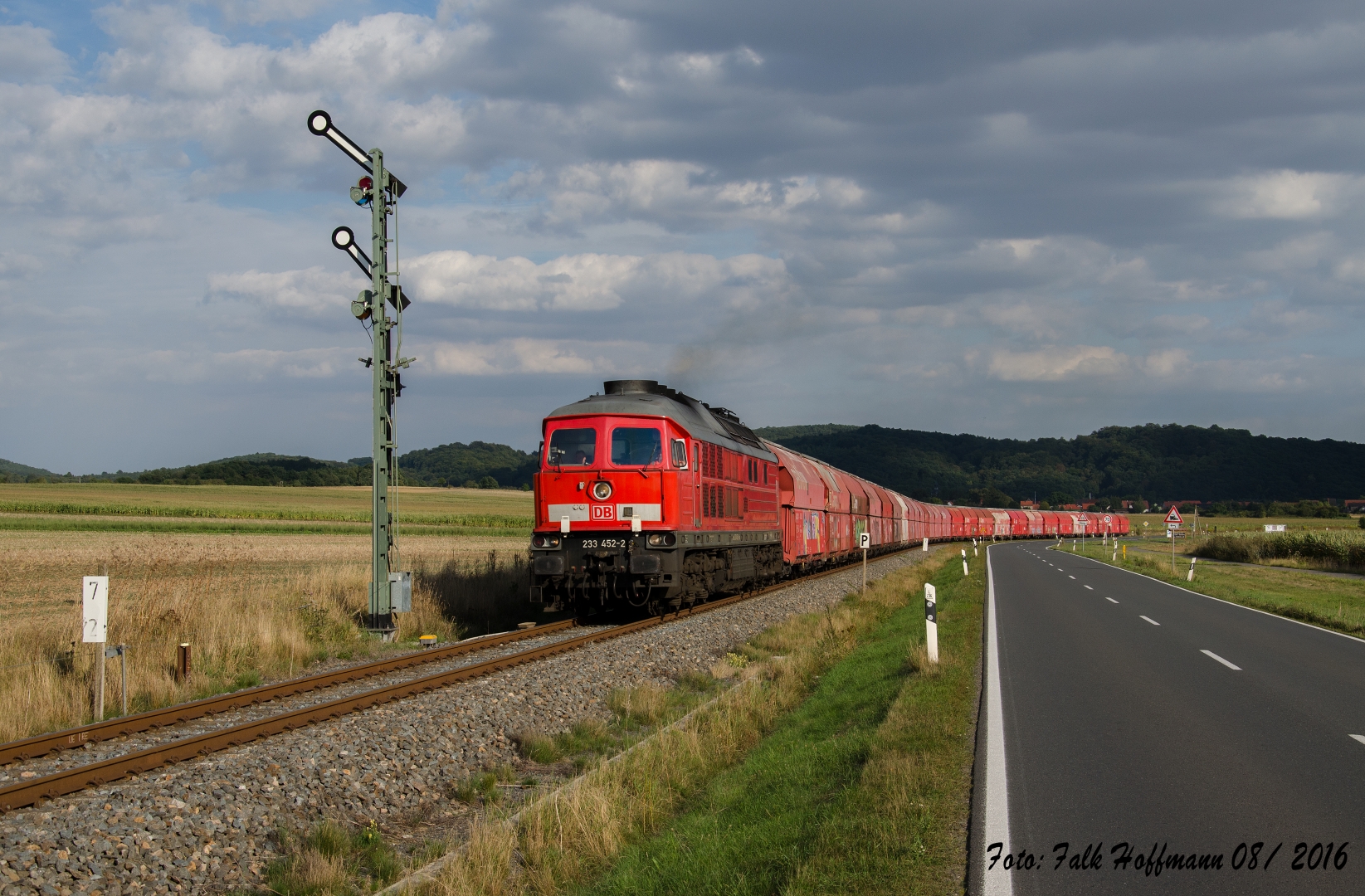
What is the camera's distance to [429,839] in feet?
25.1

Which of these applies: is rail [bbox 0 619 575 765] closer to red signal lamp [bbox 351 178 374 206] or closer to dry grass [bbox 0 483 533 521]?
red signal lamp [bbox 351 178 374 206]

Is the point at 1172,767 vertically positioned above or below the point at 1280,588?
above

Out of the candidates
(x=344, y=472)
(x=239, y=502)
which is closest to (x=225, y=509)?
(x=239, y=502)

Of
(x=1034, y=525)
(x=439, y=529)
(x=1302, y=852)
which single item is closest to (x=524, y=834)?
(x=1302, y=852)

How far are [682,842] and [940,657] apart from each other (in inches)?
294

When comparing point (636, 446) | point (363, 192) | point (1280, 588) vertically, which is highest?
point (363, 192)

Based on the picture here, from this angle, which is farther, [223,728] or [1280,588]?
[1280,588]

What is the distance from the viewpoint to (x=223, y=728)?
9938 mm

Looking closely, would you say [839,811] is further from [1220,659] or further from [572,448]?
[572,448]

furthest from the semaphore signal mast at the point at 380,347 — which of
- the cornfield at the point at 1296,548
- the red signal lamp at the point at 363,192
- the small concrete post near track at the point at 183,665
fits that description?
the cornfield at the point at 1296,548

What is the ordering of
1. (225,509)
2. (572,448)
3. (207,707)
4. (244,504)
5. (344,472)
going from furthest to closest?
(344,472) → (244,504) → (225,509) → (572,448) → (207,707)

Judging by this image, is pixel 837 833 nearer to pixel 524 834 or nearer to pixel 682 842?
pixel 682 842

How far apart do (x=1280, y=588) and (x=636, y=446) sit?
2525 centimetres

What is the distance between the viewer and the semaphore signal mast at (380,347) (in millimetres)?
16703
